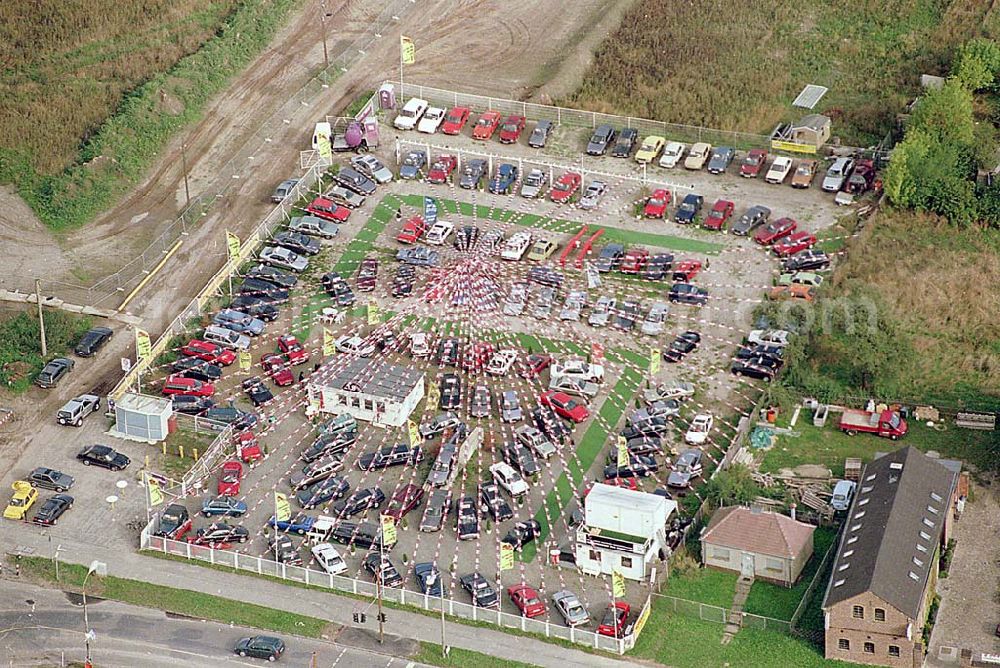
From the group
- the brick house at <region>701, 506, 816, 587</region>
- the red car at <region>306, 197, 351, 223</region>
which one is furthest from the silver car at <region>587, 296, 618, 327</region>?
the brick house at <region>701, 506, 816, 587</region>

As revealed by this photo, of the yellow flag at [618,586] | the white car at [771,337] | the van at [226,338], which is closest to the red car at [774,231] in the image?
the white car at [771,337]

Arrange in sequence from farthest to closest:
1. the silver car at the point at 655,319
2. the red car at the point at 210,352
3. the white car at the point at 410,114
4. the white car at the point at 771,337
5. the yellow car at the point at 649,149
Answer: the white car at the point at 410,114, the yellow car at the point at 649,149, the silver car at the point at 655,319, the white car at the point at 771,337, the red car at the point at 210,352

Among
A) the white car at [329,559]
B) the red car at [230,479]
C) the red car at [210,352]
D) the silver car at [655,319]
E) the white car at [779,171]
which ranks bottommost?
the red car at [230,479]

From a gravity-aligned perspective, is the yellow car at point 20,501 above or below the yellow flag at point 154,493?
below

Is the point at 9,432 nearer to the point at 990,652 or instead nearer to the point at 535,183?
the point at 535,183

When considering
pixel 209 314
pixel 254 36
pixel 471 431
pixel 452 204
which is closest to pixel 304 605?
pixel 471 431

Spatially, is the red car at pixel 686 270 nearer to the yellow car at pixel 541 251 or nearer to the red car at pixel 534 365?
the yellow car at pixel 541 251

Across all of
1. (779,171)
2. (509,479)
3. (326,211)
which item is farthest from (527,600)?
(779,171)

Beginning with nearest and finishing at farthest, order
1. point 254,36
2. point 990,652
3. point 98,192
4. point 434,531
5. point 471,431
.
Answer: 1. point 990,652
2. point 434,531
3. point 471,431
4. point 98,192
5. point 254,36
